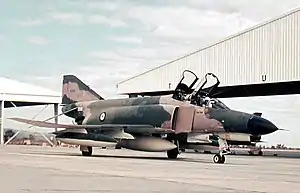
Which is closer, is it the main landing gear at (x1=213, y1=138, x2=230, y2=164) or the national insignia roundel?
the main landing gear at (x1=213, y1=138, x2=230, y2=164)

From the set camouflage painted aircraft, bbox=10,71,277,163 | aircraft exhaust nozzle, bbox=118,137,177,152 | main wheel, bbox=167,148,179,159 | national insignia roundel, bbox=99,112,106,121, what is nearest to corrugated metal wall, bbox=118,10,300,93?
camouflage painted aircraft, bbox=10,71,277,163

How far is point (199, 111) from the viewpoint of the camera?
23391 millimetres

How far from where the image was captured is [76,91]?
30.4m

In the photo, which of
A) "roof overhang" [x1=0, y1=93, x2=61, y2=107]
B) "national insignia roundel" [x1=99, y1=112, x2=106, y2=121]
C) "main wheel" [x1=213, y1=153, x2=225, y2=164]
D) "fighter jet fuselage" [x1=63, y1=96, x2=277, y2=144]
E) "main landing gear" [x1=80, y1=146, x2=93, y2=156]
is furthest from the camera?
"roof overhang" [x1=0, y1=93, x2=61, y2=107]

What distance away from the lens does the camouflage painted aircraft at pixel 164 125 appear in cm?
2223

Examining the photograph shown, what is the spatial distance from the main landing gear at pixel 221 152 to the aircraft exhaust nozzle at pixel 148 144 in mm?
2495

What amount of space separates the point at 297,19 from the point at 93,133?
13663 mm

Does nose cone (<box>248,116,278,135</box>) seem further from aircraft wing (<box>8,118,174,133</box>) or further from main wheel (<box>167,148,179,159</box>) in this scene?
main wheel (<box>167,148,179,159</box>)

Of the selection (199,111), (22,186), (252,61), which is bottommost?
(22,186)

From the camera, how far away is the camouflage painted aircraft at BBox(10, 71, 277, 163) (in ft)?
72.9

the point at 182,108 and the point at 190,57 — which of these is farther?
the point at 190,57

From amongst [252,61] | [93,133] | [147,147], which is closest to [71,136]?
[93,133]

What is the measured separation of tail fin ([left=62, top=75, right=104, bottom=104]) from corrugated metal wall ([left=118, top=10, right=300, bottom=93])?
995 centimetres

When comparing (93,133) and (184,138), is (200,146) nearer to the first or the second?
(184,138)
